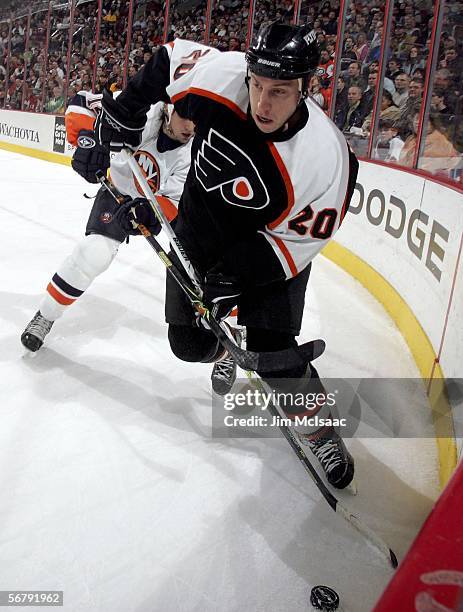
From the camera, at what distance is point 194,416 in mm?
1869

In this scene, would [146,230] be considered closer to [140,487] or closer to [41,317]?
[41,317]

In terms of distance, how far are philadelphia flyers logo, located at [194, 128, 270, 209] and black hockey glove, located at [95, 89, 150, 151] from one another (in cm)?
40

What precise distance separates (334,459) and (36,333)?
118cm

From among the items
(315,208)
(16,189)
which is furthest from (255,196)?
(16,189)

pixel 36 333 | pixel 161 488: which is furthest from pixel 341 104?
pixel 161 488

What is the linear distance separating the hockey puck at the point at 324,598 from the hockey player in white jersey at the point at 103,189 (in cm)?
126

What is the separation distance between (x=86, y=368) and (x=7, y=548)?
906mm

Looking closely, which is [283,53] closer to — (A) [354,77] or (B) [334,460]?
(B) [334,460]

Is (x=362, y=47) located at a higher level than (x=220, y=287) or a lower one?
higher

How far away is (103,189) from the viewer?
7.12ft

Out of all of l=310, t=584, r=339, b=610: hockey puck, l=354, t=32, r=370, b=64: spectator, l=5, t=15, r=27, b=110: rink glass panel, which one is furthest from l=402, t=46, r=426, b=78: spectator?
l=5, t=15, r=27, b=110: rink glass panel

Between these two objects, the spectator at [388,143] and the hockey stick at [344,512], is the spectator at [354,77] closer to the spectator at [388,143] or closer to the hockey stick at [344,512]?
the spectator at [388,143]

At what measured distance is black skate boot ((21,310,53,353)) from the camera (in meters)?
2.12

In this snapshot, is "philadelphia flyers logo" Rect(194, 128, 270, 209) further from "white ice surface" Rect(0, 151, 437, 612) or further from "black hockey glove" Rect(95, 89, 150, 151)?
"white ice surface" Rect(0, 151, 437, 612)
